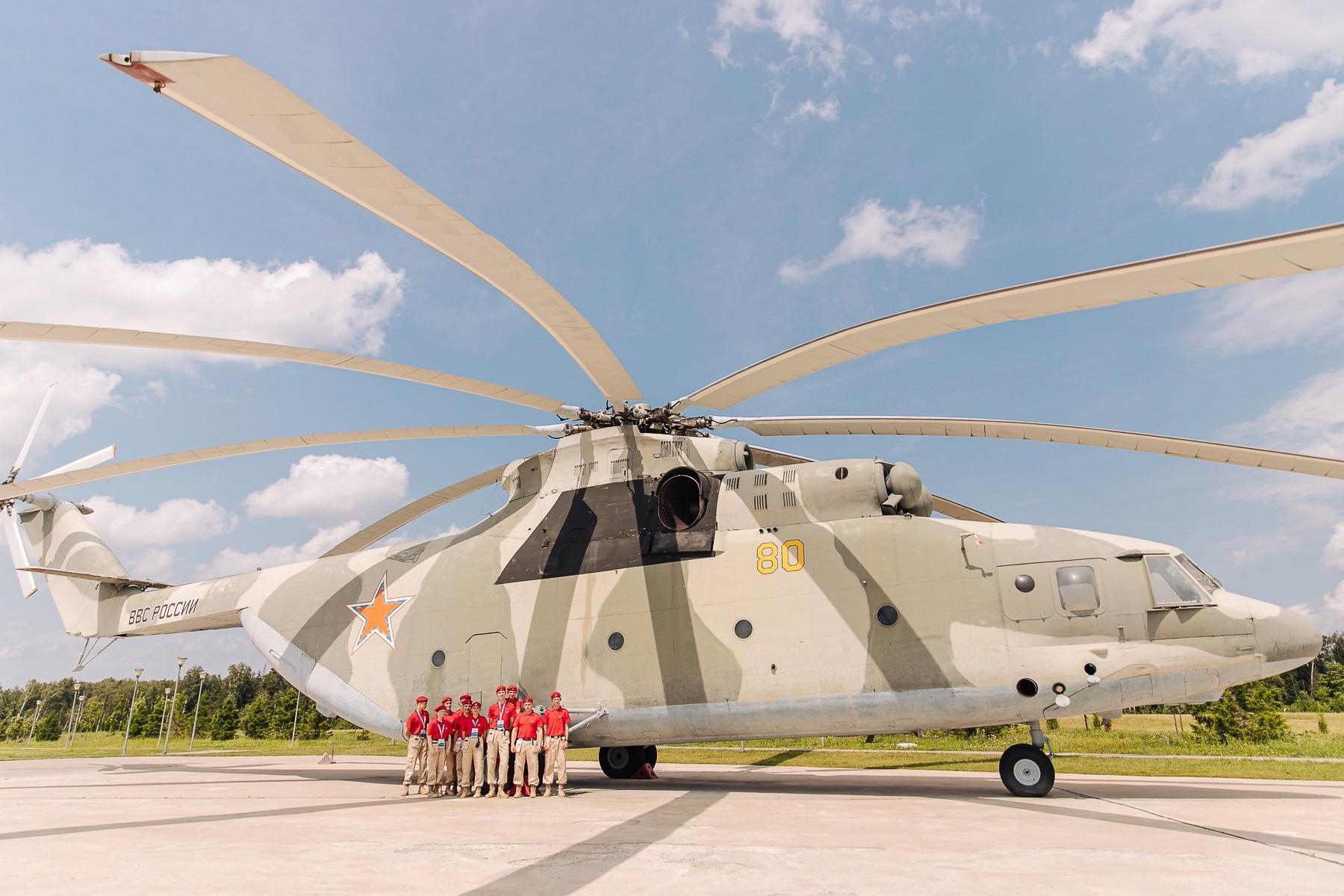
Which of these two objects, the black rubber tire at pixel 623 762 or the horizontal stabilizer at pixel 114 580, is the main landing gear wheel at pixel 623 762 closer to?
the black rubber tire at pixel 623 762

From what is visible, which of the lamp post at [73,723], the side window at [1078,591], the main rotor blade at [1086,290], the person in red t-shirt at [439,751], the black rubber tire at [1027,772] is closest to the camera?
the main rotor blade at [1086,290]

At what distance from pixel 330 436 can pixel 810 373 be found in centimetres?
674

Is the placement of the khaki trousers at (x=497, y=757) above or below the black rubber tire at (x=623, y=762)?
above

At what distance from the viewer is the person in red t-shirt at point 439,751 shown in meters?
10.8

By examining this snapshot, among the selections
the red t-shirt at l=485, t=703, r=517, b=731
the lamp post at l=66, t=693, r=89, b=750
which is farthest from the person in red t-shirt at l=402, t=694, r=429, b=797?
the lamp post at l=66, t=693, r=89, b=750

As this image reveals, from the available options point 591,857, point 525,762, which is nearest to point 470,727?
point 525,762

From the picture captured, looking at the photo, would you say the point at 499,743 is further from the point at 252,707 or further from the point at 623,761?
the point at 252,707

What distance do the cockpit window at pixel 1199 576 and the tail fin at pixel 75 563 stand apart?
62.4 feet

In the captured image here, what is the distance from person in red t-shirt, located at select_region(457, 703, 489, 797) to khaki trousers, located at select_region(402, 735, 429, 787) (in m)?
0.55

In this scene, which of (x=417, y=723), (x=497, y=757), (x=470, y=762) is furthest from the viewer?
(x=417, y=723)

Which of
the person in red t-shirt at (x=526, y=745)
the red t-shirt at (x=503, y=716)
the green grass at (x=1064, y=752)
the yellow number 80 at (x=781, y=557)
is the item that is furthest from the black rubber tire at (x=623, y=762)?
the yellow number 80 at (x=781, y=557)

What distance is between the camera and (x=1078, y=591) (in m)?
9.13

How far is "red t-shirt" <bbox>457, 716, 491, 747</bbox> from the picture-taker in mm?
10734

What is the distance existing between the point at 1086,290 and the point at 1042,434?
341cm
